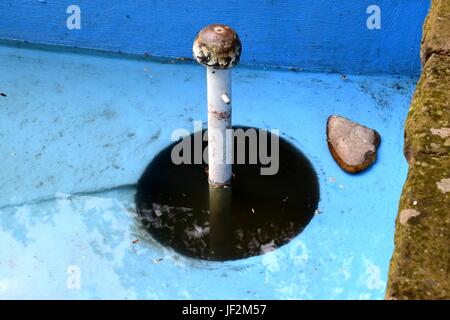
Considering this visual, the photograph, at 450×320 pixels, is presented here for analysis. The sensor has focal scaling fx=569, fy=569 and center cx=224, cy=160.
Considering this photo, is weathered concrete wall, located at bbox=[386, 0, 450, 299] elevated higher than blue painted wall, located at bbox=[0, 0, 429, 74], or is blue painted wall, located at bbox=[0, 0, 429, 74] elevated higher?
blue painted wall, located at bbox=[0, 0, 429, 74]

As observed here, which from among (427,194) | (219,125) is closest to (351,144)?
(219,125)

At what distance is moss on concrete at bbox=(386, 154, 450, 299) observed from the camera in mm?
1376

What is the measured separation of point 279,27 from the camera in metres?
3.87

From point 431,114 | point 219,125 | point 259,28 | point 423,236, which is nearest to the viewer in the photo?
point 423,236

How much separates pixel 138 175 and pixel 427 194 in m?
2.08

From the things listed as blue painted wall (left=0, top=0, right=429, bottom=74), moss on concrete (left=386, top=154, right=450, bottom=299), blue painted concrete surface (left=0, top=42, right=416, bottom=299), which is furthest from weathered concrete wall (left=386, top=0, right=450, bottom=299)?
blue painted wall (left=0, top=0, right=429, bottom=74)

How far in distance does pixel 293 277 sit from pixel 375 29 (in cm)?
184

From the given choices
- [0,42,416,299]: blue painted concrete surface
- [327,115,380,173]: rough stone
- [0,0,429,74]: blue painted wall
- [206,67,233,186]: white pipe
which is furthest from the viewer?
[0,0,429,74]: blue painted wall

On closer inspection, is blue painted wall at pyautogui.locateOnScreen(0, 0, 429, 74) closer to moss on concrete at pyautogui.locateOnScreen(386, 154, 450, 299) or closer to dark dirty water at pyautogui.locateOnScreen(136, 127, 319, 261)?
dark dirty water at pyautogui.locateOnScreen(136, 127, 319, 261)

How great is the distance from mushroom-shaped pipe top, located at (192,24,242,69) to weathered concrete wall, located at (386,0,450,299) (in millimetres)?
922

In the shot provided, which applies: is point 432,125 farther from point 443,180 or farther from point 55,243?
point 55,243

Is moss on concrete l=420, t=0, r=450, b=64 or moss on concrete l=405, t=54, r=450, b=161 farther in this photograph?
moss on concrete l=420, t=0, r=450, b=64

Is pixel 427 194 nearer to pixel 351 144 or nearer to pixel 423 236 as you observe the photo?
pixel 423 236

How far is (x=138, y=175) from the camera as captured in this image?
10.9ft
